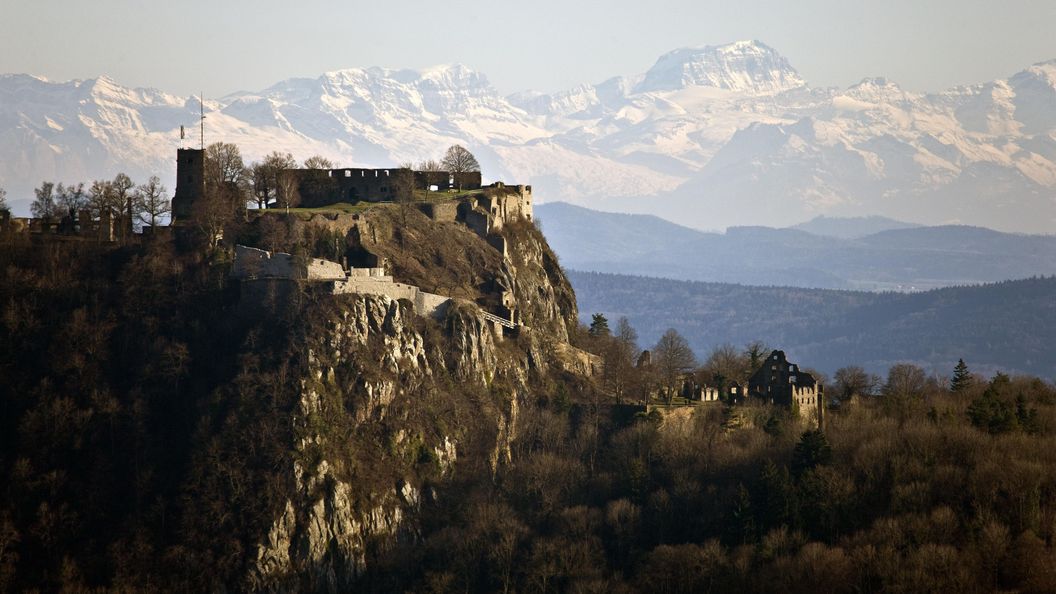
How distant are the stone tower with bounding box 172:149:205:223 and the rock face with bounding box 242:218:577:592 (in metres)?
17.1

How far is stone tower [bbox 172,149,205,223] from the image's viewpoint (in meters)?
150

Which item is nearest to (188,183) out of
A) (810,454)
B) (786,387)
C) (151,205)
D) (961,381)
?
(151,205)

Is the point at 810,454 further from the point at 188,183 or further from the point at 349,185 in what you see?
the point at 188,183

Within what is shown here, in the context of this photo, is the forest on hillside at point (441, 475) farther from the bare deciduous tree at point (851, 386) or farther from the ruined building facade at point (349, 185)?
the ruined building facade at point (349, 185)

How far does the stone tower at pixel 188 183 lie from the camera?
150m

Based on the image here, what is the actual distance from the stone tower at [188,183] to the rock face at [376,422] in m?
17.1

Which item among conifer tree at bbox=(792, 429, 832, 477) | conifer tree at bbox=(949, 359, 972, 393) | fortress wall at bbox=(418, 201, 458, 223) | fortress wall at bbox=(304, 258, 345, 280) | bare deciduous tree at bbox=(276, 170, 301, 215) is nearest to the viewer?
conifer tree at bbox=(792, 429, 832, 477)

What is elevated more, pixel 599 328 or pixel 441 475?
pixel 599 328

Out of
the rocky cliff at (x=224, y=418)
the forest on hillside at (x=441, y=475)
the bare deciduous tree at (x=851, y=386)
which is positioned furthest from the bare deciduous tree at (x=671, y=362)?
the bare deciduous tree at (x=851, y=386)

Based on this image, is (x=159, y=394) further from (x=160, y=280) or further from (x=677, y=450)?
(x=677, y=450)

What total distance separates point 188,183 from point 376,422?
89.4ft

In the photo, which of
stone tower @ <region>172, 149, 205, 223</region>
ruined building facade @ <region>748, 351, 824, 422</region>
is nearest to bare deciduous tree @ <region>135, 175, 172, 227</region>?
stone tower @ <region>172, 149, 205, 223</region>

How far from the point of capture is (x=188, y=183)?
150 metres

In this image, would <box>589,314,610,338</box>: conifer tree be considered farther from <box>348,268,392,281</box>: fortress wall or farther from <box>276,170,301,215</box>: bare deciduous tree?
<box>276,170,301,215</box>: bare deciduous tree
